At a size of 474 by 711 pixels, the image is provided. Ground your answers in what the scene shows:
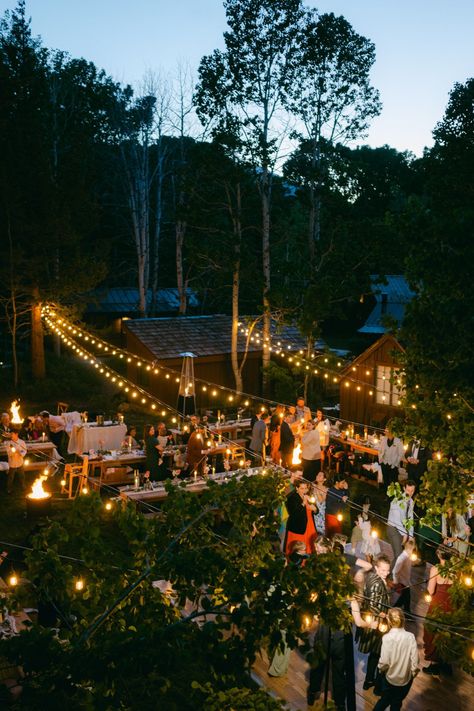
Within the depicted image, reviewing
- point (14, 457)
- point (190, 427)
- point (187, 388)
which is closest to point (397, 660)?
point (14, 457)

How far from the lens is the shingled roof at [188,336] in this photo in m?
21.4

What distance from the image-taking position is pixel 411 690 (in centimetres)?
737

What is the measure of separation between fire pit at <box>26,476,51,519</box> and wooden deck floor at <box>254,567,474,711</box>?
587 centimetres

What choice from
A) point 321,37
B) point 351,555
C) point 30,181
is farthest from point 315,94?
point 351,555

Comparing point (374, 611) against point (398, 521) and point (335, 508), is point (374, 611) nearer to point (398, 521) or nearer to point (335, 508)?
point (398, 521)

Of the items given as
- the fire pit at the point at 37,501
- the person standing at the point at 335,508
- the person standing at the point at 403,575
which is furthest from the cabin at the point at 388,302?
the person standing at the point at 403,575

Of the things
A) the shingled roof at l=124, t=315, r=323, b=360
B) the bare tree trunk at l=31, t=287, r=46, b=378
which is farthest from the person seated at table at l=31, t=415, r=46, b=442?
the bare tree trunk at l=31, t=287, r=46, b=378

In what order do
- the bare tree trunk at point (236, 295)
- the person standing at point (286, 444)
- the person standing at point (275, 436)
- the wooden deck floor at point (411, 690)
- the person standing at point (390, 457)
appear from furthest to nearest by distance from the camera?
the bare tree trunk at point (236, 295) → the person standing at point (275, 436) → the person standing at point (286, 444) → the person standing at point (390, 457) → the wooden deck floor at point (411, 690)

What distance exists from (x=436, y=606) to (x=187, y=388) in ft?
37.5

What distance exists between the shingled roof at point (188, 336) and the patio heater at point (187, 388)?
2574 mm

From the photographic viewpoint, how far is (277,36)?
1950 centimetres

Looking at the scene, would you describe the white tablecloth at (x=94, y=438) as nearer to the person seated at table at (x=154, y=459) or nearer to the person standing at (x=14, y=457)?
the person standing at (x=14, y=457)

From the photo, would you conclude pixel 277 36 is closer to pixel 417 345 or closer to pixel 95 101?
pixel 95 101

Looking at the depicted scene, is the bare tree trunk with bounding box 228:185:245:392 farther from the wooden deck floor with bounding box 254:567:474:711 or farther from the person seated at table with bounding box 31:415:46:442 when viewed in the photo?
the wooden deck floor with bounding box 254:567:474:711
